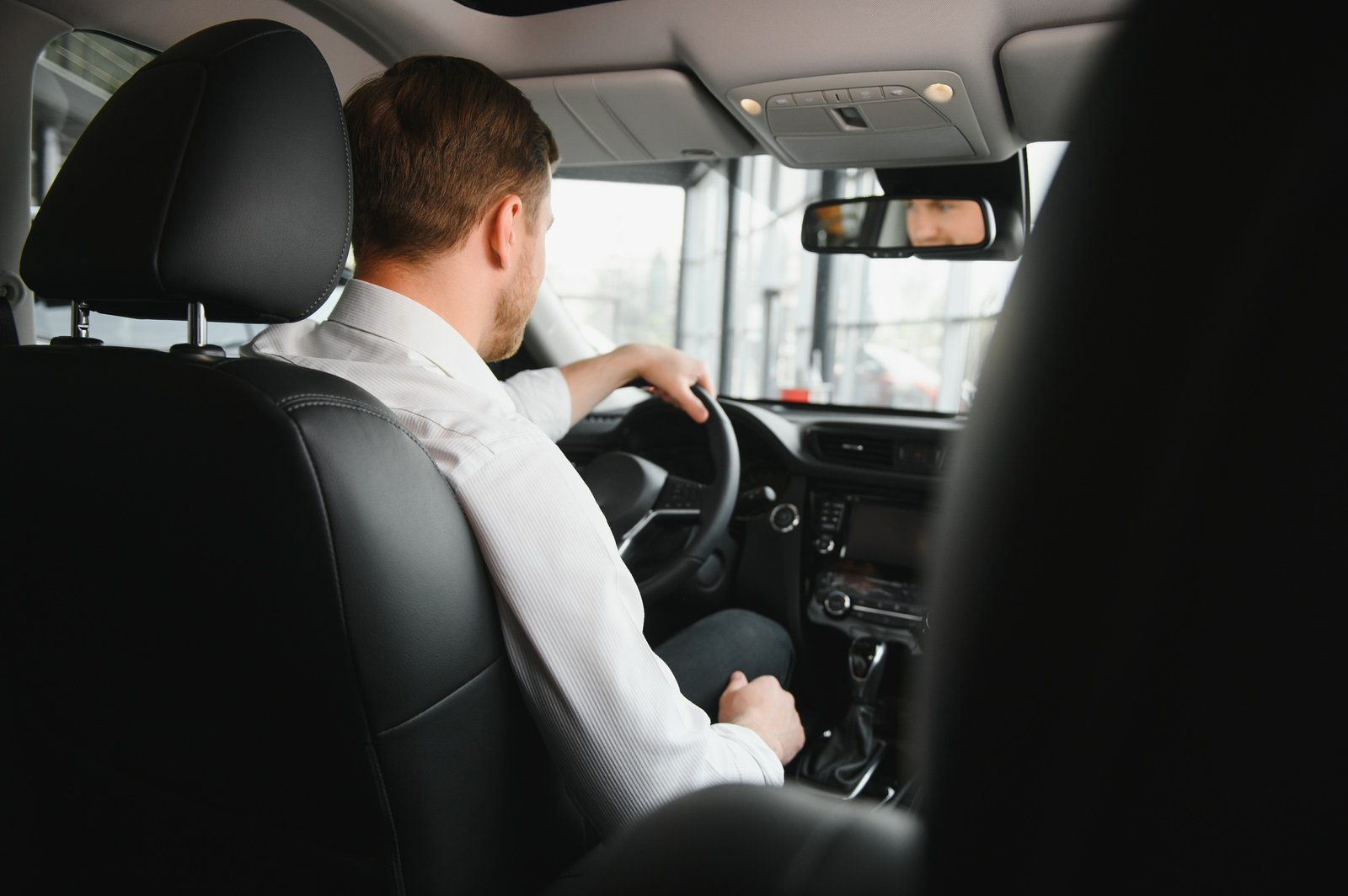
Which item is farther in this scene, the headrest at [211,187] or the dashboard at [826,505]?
the dashboard at [826,505]

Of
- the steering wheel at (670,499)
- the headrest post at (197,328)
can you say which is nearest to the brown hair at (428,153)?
the headrest post at (197,328)

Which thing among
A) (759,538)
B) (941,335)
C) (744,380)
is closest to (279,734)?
(759,538)

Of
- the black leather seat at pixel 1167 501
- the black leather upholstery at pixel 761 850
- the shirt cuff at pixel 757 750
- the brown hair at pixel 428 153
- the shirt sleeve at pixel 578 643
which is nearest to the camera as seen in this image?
the black leather seat at pixel 1167 501

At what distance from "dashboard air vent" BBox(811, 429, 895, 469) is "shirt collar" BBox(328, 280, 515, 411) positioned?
147cm

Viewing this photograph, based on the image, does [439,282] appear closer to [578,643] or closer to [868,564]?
[578,643]

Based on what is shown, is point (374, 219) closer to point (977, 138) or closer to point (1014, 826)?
point (1014, 826)

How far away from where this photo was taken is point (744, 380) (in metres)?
13.1

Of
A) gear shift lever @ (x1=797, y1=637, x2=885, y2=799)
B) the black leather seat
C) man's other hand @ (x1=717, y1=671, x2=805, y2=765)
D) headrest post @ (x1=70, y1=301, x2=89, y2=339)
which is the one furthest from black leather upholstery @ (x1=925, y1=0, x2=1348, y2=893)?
gear shift lever @ (x1=797, y1=637, x2=885, y2=799)

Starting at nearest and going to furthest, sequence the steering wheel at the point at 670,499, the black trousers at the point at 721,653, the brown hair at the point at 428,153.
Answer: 1. the brown hair at the point at 428,153
2. the black trousers at the point at 721,653
3. the steering wheel at the point at 670,499

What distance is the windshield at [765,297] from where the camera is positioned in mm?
9805

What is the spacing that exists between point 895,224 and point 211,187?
78.9 inches

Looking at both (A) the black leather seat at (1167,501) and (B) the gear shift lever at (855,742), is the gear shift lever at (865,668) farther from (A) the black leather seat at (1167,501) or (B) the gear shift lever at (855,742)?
(A) the black leather seat at (1167,501)

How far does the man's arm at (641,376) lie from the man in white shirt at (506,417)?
1.81 ft

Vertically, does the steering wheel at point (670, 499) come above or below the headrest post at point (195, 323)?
below
